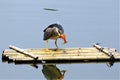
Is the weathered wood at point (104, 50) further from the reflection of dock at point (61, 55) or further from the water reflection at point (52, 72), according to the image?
→ the water reflection at point (52, 72)

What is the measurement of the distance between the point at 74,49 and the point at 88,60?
783mm

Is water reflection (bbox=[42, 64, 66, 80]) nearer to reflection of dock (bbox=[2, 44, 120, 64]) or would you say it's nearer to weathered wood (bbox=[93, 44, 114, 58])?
reflection of dock (bbox=[2, 44, 120, 64])

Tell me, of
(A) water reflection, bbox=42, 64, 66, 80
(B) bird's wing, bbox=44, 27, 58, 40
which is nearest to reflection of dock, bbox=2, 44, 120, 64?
(A) water reflection, bbox=42, 64, 66, 80

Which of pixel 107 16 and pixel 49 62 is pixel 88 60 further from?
pixel 107 16

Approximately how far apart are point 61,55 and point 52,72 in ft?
2.18

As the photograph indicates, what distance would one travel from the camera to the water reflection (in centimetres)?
1101

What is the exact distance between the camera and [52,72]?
11422mm

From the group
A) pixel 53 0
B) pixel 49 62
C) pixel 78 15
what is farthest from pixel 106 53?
pixel 53 0

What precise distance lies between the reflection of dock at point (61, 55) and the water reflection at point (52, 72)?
5.5 inches

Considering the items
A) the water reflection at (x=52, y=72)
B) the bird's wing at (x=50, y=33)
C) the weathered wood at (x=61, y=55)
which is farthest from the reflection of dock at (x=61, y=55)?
the bird's wing at (x=50, y=33)

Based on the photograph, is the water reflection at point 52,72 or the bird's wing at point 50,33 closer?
the water reflection at point 52,72

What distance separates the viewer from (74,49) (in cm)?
1262

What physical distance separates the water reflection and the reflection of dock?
0.46ft

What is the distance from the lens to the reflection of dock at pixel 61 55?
38.3 ft
